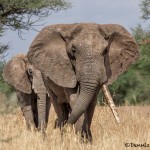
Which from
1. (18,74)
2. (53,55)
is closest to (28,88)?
(18,74)

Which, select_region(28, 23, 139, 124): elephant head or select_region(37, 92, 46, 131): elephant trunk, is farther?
select_region(37, 92, 46, 131): elephant trunk

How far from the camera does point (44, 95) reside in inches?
466

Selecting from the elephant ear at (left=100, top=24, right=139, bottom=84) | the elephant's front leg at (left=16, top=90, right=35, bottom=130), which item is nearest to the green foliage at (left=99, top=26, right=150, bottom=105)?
the elephant's front leg at (left=16, top=90, right=35, bottom=130)

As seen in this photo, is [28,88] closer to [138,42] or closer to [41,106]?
[41,106]

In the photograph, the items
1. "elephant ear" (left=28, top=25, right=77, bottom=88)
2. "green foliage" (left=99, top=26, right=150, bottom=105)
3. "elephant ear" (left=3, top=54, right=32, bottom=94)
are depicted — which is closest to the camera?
"elephant ear" (left=28, top=25, right=77, bottom=88)

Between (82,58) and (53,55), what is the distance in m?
0.93

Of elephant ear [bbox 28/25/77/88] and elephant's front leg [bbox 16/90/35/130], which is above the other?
elephant ear [bbox 28/25/77/88]

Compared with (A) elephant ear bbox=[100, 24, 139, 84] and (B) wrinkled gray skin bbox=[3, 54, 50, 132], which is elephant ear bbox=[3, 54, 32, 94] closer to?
(B) wrinkled gray skin bbox=[3, 54, 50, 132]

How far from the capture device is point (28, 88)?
42.1ft

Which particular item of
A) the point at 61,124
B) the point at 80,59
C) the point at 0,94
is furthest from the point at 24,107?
the point at 0,94

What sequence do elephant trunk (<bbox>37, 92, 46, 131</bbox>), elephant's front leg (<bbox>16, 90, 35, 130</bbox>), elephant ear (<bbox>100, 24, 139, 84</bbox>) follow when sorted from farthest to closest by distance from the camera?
elephant's front leg (<bbox>16, 90, 35, 130</bbox>)
elephant trunk (<bbox>37, 92, 46, 131</bbox>)
elephant ear (<bbox>100, 24, 139, 84</bbox>)

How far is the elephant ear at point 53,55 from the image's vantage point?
7539 millimetres

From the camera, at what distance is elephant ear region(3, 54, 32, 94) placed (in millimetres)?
12938

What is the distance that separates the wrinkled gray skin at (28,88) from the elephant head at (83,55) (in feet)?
11.9
